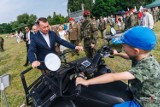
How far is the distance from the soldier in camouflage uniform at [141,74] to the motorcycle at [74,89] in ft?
0.42

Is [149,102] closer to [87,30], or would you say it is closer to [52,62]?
[52,62]

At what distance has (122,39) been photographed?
2443 millimetres

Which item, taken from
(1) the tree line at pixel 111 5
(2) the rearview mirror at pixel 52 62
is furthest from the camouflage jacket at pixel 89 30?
(1) the tree line at pixel 111 5

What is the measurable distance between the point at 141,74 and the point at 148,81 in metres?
0.10

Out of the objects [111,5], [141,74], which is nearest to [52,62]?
[141,74]

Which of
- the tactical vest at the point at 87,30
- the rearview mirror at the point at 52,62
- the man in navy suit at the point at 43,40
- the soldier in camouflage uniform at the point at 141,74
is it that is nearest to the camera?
the soldier in camouflage uniform at the point at 141,74

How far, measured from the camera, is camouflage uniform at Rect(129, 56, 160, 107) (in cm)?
238

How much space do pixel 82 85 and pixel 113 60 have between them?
24.7ft

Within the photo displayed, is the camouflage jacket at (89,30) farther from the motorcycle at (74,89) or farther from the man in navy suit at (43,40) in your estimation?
the motorcycle at (74,89)

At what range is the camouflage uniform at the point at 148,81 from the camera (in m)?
2.38

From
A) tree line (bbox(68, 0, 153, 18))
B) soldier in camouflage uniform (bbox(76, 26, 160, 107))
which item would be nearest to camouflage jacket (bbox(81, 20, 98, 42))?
soldier in camouflage uniform (bbox(76, 26, 160, 107))

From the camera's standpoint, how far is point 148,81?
240 centimetres

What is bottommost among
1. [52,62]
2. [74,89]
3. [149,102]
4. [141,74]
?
[149,102]

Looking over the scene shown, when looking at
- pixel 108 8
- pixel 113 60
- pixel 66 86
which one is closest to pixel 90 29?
pixel 113 60
